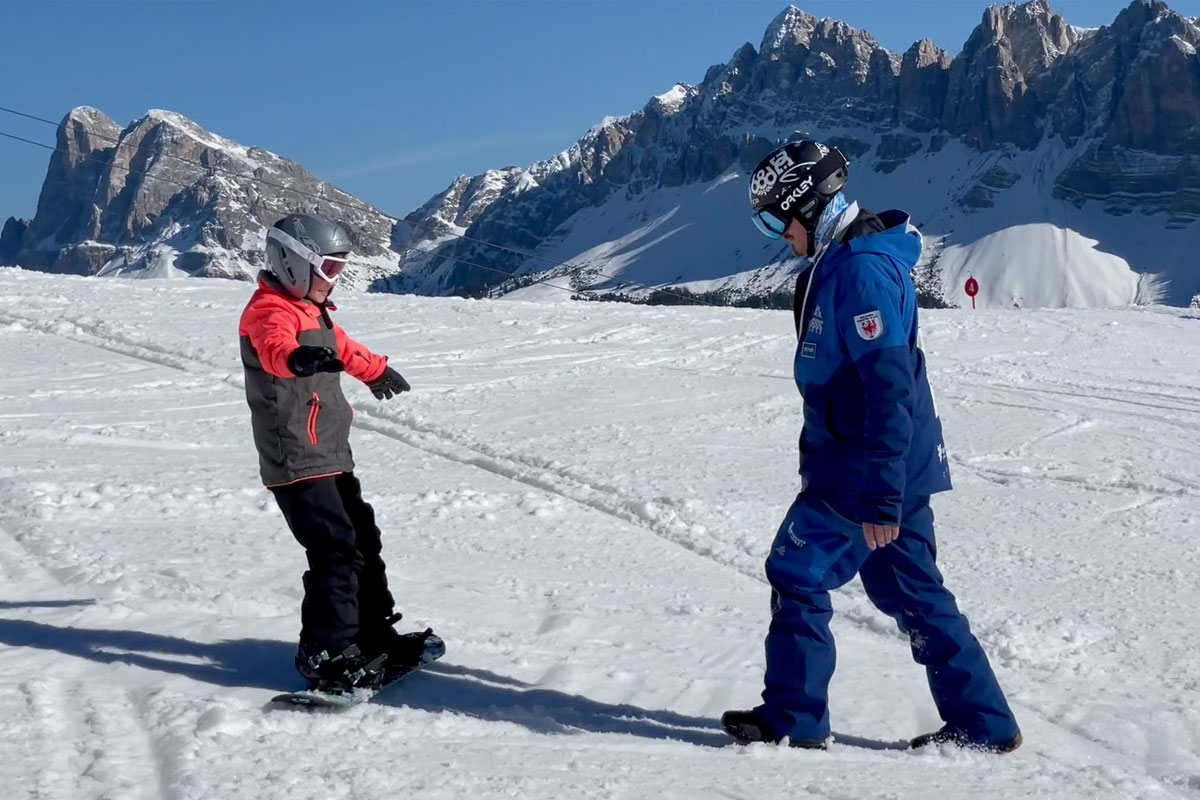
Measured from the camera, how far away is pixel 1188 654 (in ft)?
15.1

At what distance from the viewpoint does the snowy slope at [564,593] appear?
11.2ft

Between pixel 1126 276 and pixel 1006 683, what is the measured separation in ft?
607

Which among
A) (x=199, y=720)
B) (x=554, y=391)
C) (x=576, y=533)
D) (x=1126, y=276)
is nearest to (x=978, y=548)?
(x=576, y=533)

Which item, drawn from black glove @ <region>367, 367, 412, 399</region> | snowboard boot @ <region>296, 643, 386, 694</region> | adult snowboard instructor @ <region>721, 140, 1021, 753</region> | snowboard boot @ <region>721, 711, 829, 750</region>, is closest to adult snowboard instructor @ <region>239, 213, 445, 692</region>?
snowboard boot @ <region>296, 643, 386, 694</region>

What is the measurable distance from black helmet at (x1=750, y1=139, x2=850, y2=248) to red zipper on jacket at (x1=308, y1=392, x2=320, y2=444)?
1677mm

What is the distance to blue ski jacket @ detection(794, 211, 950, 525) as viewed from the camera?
3.38 metres

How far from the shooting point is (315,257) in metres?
3.99

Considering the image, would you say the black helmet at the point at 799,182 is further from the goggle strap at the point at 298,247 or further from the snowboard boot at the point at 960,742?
the snowboard boot at the point at 960,742

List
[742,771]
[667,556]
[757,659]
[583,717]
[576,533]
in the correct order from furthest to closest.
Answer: [576,533] < [667,556] < [757,659] < [583,717] < [742,771]

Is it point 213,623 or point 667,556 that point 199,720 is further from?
point 667,556

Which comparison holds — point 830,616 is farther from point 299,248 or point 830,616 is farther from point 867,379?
point 299,248

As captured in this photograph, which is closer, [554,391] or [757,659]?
[757,659]

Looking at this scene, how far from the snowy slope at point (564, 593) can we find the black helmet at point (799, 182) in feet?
5.65

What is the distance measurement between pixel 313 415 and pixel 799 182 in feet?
6.11
